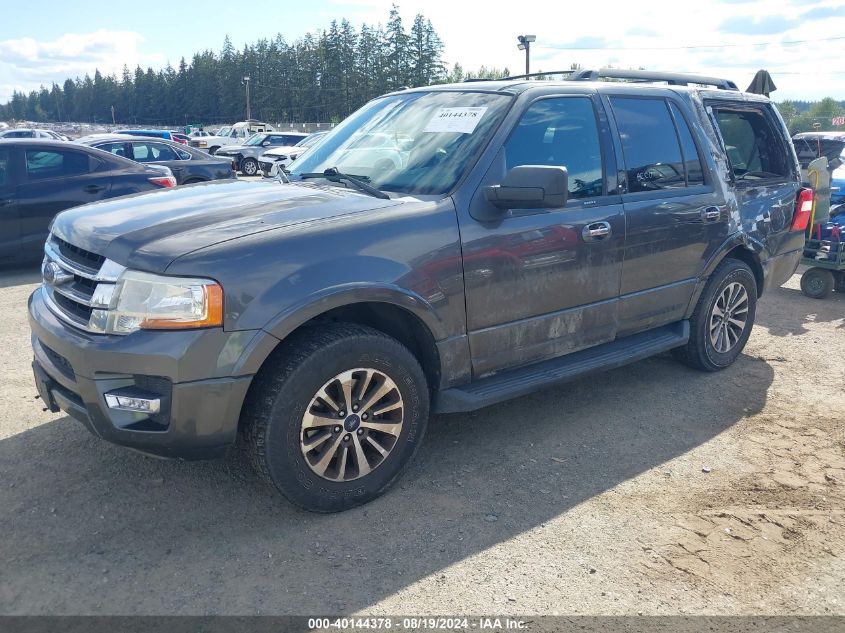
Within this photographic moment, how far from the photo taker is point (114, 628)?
258 cm

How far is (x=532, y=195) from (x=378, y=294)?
0.92 m

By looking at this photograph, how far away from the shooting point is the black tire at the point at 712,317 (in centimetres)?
511

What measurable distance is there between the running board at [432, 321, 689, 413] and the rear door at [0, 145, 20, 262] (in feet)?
21.6

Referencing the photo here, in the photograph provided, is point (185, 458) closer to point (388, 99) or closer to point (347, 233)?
point (347, 233)

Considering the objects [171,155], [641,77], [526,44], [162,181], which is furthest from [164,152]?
[526,44]

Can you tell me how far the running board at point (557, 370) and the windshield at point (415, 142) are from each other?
1058 millimetres

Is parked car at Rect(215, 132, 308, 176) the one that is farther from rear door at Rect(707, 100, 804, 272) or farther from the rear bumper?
the rear bumper

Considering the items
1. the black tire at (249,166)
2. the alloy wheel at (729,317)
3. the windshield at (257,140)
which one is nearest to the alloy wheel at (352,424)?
the alloy wheel at (729,317)

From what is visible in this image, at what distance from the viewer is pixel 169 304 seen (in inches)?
112

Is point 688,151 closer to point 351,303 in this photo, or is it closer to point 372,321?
point 372,321

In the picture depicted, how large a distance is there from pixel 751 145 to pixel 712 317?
1.44 m

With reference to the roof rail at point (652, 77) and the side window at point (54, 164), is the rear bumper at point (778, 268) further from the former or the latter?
the side window at point (54, 164)

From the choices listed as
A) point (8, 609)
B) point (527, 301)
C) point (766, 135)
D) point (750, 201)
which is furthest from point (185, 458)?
Result: point (766, 135)

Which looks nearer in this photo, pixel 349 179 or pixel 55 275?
pixel 55 275
